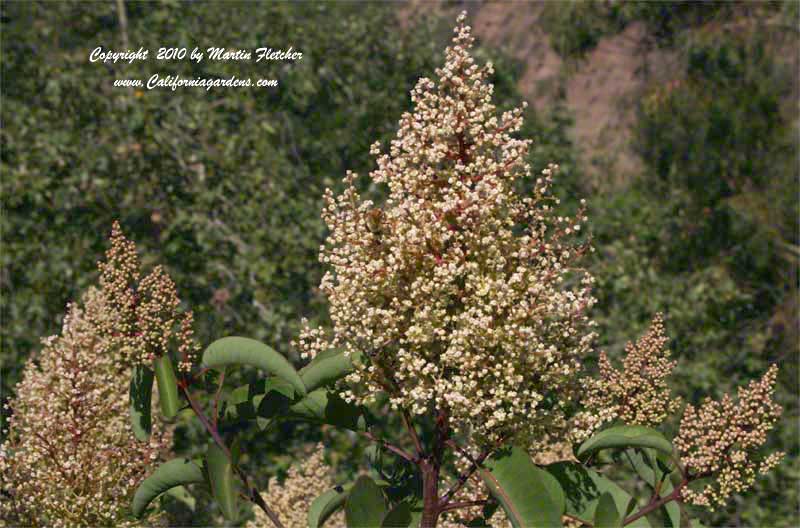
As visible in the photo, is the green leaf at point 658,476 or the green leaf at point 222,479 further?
the green leaf at point 658,476

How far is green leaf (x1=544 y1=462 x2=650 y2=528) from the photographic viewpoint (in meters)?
1.52

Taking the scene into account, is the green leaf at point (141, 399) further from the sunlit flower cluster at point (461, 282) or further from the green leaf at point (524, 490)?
the green leaf at point (524, 490)

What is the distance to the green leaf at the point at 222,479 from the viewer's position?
1.41 meters

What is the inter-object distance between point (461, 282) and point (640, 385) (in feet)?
1.25

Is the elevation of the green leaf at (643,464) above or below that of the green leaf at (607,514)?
above

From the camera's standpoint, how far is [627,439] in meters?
1.43

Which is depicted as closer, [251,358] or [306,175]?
[251,358]

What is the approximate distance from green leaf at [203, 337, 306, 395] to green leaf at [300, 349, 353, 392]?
0.09 ft

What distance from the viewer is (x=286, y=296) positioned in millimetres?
5742

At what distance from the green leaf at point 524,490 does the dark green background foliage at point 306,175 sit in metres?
3.58

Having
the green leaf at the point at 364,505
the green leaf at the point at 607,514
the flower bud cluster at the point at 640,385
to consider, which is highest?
the flower bud cluster at the point at 640,385

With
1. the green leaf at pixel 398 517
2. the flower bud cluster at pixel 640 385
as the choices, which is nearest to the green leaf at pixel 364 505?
the green leaf at pixel 398 517

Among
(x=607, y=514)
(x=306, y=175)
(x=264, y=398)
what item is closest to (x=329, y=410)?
(x=264, y=398)

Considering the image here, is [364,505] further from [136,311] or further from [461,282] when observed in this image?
[136,311]
